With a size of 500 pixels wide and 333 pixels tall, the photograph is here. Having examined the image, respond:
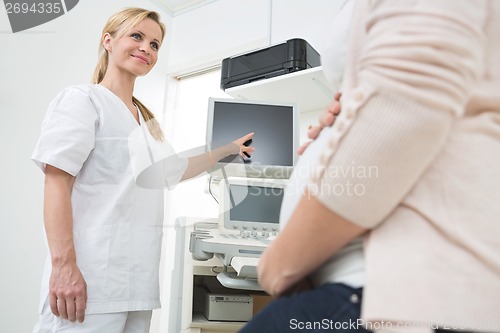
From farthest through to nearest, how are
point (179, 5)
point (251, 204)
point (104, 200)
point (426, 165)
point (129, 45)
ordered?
point (179, 5)
point (251, 204)
point (129, 45)
point (104, 200)
point (426, 165)

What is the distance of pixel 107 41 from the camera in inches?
53.3

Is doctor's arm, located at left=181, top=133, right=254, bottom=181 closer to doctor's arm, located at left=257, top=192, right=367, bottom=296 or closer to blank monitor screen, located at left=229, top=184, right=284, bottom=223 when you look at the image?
blank monitor screen, located at left=229, top=184, right=284, bottom=223

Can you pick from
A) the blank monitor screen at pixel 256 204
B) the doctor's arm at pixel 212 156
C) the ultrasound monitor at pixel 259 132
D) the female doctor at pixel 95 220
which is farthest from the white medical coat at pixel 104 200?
the ultrasound monitor at pixel 259 132

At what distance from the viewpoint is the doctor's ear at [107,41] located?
1346mm

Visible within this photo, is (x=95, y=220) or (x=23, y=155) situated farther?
(x=23, y=155)

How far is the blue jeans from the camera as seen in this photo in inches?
14.3

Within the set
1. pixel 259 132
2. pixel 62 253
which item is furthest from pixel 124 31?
pixel 62 253

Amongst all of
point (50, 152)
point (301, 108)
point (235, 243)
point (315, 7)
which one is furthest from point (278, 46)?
point (50, 152)

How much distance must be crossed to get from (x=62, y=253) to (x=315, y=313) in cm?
77

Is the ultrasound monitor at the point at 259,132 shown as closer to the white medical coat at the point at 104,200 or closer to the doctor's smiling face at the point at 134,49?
the doctor's smiling face at the point at 134,49

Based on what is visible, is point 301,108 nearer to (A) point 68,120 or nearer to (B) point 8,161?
(A) point 68,120

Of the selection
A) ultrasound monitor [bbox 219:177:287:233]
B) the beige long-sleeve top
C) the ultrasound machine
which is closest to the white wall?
the ultrasound machine

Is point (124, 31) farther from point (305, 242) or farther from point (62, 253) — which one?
point (305, 242)

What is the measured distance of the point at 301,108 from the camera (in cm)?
212
